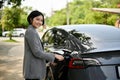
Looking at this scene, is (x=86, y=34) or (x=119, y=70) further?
(x=86, y=34)

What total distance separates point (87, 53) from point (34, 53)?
878mm

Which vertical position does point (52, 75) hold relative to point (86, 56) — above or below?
below

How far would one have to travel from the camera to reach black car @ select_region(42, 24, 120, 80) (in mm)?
4824

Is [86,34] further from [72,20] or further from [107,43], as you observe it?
[72,20]

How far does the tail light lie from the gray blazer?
581 mm

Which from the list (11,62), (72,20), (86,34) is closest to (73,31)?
(86,34)

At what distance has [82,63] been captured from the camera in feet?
16.2

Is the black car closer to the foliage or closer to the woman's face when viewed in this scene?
the woman's face

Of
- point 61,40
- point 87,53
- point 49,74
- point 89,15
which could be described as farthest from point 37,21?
point 89,15

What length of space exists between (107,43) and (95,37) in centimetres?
41

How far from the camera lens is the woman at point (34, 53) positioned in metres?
4.48

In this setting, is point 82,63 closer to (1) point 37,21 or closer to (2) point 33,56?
(2) point 33,56

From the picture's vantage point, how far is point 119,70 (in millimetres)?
4844

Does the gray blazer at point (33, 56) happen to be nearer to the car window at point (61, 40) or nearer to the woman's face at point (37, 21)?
the woman's face at point (37, 21)
